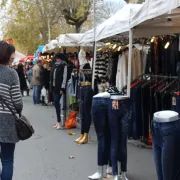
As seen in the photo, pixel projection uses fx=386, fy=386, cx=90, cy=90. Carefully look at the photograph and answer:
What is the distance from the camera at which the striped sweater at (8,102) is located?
415 cm

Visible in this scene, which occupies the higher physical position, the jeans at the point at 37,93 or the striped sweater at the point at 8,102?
the striped sweater at the point at 8,102

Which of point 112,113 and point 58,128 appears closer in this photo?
point 112,113

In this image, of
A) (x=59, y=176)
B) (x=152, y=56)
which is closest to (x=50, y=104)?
(x=152, y=56)

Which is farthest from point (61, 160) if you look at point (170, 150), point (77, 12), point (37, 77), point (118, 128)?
point (77, 12)

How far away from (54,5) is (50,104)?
1287cm

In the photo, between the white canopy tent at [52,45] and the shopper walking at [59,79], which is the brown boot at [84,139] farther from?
the white canopy tent at [52,45]

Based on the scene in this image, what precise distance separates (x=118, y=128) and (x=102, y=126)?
240 mm

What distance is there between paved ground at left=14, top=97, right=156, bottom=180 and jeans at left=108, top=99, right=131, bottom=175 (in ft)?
1.92

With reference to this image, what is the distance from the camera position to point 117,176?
5020 millimetres

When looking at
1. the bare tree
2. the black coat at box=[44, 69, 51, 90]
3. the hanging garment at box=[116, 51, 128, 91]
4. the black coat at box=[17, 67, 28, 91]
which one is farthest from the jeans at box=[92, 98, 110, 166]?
the bare tree

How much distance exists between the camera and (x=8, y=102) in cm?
418

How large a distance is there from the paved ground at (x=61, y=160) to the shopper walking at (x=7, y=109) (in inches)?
56.8

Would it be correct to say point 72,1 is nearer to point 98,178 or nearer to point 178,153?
point 98,178

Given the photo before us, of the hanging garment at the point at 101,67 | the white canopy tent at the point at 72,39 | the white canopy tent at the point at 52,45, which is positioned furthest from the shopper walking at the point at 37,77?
the hanging garment at the point at 101,67
